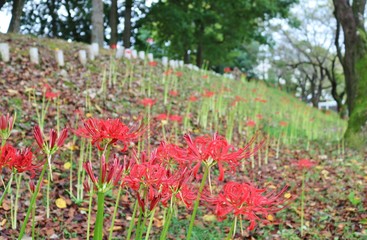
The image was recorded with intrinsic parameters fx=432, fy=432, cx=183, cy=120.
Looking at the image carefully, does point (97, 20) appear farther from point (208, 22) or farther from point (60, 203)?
point (60, 203)

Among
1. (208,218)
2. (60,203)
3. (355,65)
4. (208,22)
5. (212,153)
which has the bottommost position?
(208,218)

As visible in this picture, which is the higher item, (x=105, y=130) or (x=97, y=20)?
(x=97, y=20)

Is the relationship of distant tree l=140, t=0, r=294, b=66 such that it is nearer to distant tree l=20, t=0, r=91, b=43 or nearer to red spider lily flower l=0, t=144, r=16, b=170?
distant tree l=20, t=0, r=91, b=43

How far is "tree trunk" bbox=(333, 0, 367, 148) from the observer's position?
A: 6.51 meters

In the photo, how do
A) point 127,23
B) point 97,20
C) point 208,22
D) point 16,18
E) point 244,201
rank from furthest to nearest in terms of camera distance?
point 208,22
point 127,23
point 16,18
point 97,20
point 244,201

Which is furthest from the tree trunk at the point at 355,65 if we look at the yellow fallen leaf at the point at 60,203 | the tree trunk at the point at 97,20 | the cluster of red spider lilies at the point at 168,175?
the cluster of red spider lilies at the point at 168,175

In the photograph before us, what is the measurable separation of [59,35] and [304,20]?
629 inches

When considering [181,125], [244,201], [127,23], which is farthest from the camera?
[127,23]

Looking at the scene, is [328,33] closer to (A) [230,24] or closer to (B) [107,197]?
(A) [230,24]

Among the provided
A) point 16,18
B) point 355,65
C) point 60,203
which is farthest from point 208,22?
point 60,203

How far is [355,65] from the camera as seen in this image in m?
7.18

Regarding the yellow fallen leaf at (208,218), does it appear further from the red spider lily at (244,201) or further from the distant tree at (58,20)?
the distant tree at (58,20)

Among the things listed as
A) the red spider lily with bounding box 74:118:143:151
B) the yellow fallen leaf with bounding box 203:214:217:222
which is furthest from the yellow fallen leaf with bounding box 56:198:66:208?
the red spider lily with bounding box 74:118:143:151

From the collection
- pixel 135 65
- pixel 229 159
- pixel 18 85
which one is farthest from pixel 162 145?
pixel 135 65
